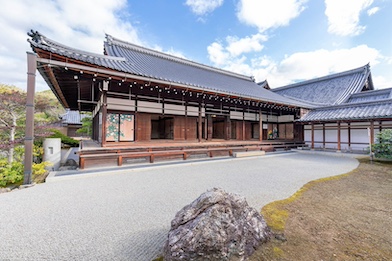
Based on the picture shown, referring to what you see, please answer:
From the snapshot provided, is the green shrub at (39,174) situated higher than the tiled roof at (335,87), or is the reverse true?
the tiled roof at (335,87)

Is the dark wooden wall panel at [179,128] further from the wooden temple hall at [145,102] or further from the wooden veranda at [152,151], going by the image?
the wooden veranda at [152,151]

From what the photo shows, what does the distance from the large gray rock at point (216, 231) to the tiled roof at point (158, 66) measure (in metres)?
5.93

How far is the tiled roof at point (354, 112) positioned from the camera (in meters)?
10.4

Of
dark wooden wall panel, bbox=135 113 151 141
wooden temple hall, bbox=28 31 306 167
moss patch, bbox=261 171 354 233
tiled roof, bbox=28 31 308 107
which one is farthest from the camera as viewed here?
dark wooden wall panel, bbox=135 113 151 141

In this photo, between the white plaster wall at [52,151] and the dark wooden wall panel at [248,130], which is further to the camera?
the dark wooden wall panel at [248,130]

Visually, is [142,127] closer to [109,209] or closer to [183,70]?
[109,209]

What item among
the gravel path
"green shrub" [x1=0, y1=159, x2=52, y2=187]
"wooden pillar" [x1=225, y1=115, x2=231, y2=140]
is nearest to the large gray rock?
the gravel path

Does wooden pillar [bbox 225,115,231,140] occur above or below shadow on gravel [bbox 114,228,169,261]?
above

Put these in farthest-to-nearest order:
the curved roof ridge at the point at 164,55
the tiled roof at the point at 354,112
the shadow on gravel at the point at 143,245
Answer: the curved roof ridge at the point at 164,55, the tiled roof at the point at 354,112, the shadow on gravel at the point at 143,245

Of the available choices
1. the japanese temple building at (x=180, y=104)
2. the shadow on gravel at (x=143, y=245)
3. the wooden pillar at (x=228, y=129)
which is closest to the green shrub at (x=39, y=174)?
the japanese temple building at (x=180, y=104)

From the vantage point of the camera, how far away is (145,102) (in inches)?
365

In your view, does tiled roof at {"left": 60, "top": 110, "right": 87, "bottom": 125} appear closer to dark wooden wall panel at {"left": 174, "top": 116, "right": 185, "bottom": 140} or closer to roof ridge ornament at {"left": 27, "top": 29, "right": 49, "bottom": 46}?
dark wooden wall panel at {"left": 174, "top": 116, "right": 185, "bottom": 140}

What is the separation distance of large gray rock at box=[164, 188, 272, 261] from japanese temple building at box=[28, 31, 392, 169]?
5837 millimetres

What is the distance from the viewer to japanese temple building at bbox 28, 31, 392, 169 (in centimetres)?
664
